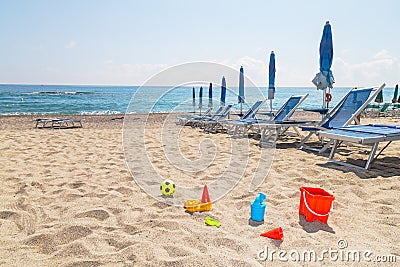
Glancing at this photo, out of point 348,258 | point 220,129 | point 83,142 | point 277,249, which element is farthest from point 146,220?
point 220,129

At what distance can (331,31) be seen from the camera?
20.6 ft

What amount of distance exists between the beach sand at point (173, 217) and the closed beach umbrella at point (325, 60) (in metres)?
2.38

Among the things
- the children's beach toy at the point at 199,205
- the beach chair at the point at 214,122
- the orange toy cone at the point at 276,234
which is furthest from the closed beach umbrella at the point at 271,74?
the orange toy cone at the point at 276,234

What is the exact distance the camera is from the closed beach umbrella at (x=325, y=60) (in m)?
6.29

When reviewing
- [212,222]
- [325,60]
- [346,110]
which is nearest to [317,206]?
[212,222]

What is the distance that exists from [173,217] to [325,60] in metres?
5.26

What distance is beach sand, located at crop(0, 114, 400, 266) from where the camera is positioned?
1.97 m

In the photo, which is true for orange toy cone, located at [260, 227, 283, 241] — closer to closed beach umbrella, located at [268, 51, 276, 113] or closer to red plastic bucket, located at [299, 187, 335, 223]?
red plastic bucket, located at [299, 187, 335, 223]

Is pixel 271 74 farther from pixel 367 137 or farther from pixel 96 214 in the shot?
pixel 96 214

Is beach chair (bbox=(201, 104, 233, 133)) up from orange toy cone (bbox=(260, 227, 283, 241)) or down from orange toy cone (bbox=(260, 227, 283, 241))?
up

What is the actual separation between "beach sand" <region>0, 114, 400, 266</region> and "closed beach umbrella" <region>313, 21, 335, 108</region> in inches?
93.8

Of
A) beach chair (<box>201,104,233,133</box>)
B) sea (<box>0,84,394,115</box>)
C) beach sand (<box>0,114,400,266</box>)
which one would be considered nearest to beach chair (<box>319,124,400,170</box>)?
beach sand (<box>0,114,400,266</box>)

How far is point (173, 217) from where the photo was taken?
2.57 m

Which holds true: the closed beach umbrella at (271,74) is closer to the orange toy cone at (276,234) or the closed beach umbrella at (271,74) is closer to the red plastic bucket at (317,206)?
the red plastic bucket at (317,206)
